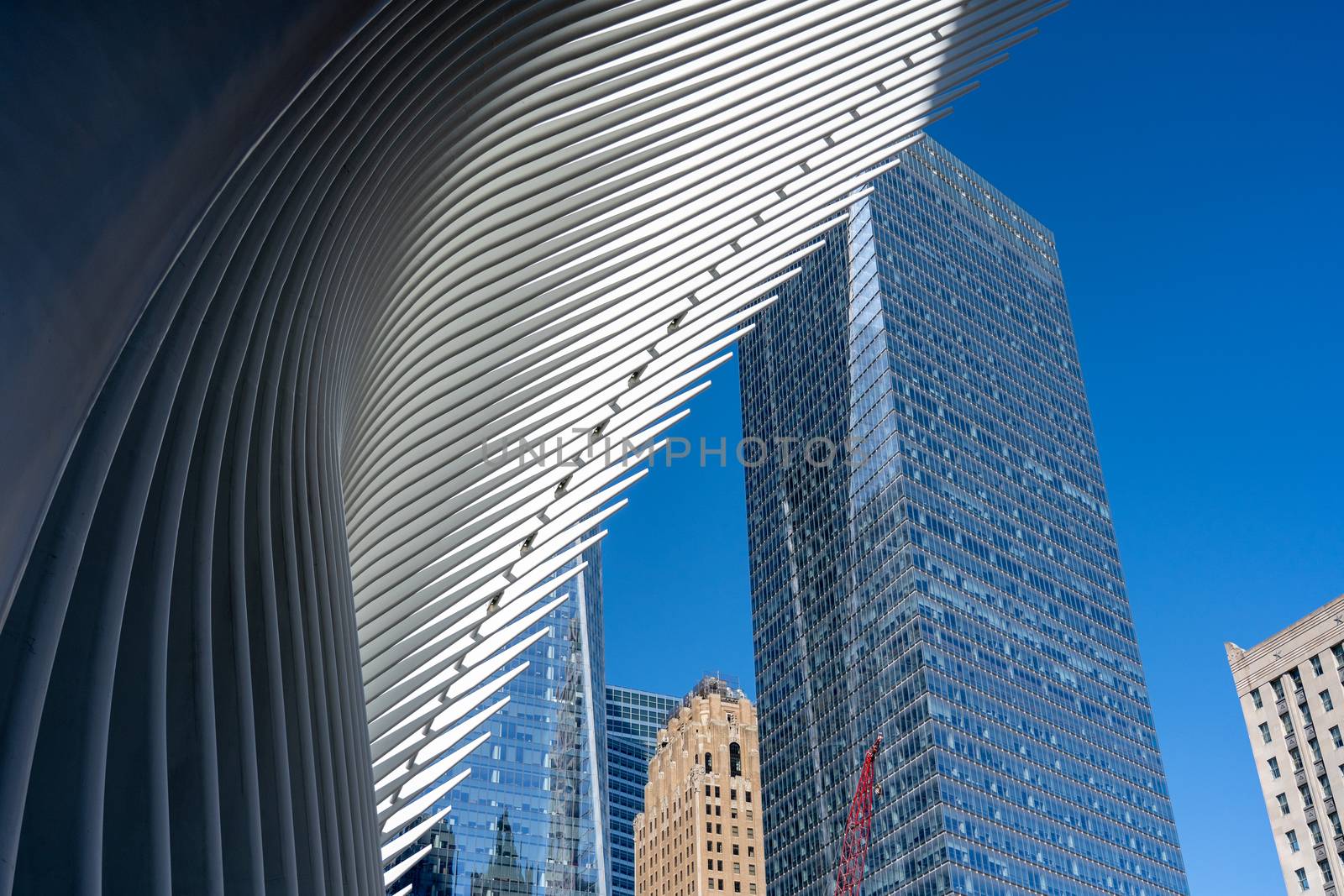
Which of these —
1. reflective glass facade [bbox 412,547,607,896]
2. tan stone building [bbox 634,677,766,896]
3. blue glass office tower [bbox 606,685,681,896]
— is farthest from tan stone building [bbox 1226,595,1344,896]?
blue glass office tower [bbox 606,685,681,896]

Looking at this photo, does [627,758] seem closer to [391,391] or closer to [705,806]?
[705,806]

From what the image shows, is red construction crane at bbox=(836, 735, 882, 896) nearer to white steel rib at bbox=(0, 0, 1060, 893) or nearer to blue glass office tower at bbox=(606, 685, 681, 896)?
blue glass office tower at bbox=(606, 685, 681, 896)

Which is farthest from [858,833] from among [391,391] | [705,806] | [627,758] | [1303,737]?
[391,391]

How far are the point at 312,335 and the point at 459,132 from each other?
2.90 metres

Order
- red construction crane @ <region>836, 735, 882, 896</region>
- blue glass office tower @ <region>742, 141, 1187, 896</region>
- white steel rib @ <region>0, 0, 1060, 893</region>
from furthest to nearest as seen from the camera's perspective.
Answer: red construction crane @ <region>836, 735, 882, 896</region> → blue glass office tower @ <region>742, 141, 1187, 896</region> → white steel rib @ <region>0, 0, 1060, 893</region>

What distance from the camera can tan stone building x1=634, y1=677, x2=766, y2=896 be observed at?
11419cm

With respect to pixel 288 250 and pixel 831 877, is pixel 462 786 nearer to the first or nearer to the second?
pixel 831 877

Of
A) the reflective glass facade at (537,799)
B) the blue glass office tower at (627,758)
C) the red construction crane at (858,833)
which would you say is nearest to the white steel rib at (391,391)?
the reflective glass facade at (537,799)

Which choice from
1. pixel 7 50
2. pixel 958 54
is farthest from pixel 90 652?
pixel 958 54

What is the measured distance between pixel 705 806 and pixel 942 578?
3425 centimetres

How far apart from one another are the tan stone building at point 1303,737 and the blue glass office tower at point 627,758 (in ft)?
251

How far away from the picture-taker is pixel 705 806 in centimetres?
11619

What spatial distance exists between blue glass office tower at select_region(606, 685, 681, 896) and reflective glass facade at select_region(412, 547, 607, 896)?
3053 centimetres

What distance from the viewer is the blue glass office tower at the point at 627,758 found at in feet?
467
